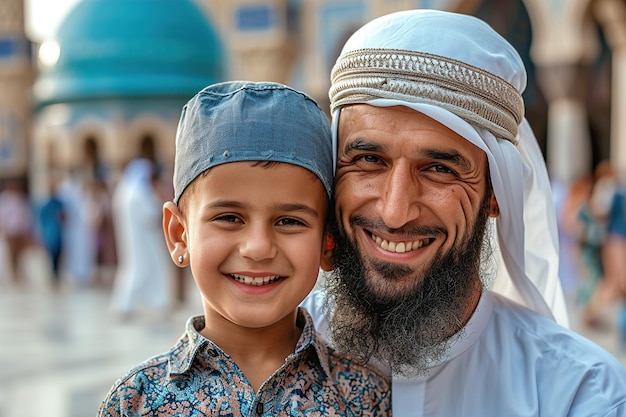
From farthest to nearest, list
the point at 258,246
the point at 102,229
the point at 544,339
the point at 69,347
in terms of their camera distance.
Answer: the point at 102,229, the point at 69,347, the point at 544,339, the point at 258,246

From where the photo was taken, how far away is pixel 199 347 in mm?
1334

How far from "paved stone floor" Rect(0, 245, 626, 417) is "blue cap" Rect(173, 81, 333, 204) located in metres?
2.74

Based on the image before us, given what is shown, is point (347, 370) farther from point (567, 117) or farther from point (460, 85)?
point (567, 117)

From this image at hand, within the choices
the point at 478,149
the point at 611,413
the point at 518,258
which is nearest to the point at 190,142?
the point at 478,149

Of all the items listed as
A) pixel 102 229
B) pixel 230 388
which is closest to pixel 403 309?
pixel 230 388

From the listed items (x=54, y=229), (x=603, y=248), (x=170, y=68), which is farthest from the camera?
(x=170, y=68)

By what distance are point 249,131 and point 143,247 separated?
221 inches

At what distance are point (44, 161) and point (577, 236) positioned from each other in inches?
517

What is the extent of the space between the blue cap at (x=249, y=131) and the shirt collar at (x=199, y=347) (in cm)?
24

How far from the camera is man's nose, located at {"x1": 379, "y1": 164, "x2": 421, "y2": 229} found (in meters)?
1.40

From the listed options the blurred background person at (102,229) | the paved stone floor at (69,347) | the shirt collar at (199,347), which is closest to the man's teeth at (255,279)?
the shirt collar at (199,347)

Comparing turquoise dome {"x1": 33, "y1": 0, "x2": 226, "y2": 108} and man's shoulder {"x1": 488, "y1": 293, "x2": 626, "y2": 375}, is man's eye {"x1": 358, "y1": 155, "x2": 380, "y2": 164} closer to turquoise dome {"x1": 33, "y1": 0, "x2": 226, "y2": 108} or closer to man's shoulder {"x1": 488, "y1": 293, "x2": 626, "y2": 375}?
man's shoulder {"x1": 488, "y1": 293, "x2": 626, "y2": 375}

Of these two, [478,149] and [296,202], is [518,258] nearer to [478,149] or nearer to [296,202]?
[478,149]

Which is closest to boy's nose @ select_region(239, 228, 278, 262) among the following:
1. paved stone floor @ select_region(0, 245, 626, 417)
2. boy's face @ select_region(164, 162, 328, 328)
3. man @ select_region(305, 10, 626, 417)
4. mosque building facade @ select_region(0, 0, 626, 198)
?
boy's face @ select_region(164, 162, 328, 328)
